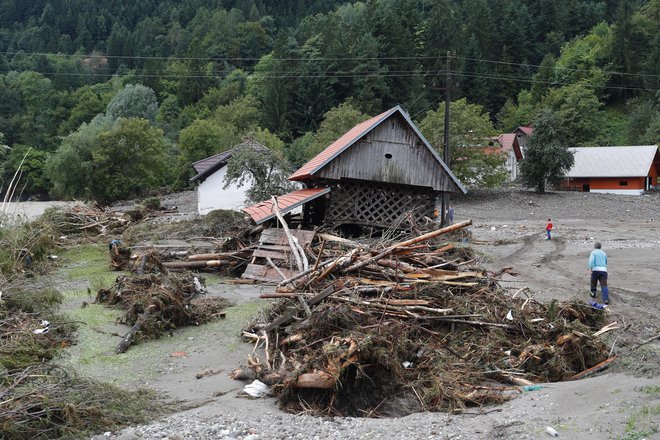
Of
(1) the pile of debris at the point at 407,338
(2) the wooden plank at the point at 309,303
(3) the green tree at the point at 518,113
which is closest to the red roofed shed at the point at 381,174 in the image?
(1) the pile of debris at the point at 407,338

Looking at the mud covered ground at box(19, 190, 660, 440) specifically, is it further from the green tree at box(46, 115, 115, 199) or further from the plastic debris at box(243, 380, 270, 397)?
the green tree at box(46, 115, 115, 199)

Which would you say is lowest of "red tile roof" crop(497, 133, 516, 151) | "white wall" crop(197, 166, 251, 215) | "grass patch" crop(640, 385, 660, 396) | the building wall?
"grass patch" crop(640, 385, 660, 396)

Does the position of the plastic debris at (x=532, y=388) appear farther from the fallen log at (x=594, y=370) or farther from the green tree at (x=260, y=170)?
the green tree at (x=260, y=170)

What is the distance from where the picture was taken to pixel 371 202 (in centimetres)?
2161

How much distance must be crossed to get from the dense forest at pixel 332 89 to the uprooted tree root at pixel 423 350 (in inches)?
1409

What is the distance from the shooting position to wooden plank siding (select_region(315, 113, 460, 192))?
21.0 m

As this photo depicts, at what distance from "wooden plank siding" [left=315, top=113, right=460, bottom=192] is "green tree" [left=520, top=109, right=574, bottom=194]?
28.2m

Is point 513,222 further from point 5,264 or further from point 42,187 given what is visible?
point 42,187

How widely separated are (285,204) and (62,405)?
11.6 meters

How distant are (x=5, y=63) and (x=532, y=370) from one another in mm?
123675

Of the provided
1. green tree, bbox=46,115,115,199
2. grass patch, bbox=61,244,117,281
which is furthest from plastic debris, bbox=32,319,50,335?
green tree, bbox=46,115,115,199

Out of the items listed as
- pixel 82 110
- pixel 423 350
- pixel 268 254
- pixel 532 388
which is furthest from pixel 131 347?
pixel 82 110

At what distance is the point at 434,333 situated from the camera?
1113cm

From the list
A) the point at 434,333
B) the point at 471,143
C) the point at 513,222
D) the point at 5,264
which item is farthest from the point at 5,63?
the point at 434,333
